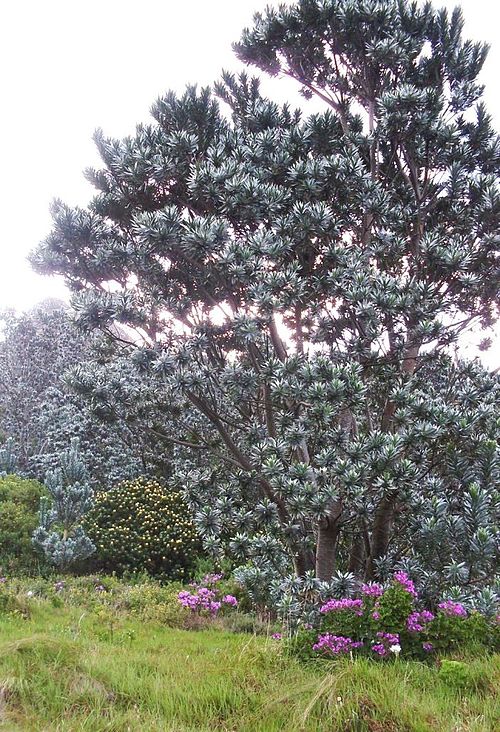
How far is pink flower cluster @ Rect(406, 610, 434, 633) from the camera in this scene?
13.5 feet

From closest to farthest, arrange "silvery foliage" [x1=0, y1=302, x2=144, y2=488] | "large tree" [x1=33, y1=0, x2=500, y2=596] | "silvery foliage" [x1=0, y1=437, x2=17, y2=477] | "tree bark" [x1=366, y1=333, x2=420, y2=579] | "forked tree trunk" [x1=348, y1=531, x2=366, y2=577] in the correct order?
"large tree" [x1=33, y1=0, x2=500, y2=596]
"tree bark" [x1=366, y1=333, x2=420, y2=579]
"forked tree trunk" [x1=348, y1=531, x2=366, y2=577]
"silvery foliage" [x1=0, y1=437, x2=17, y2=477]
"silvery foliage" [x1=0, y1=302, x2=144, y2=488]

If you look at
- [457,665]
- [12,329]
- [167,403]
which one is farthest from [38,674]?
[12,329]

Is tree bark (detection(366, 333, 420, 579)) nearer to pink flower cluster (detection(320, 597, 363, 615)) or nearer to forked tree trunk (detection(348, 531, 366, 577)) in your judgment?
forked tree trunk (detection(348, 531, 366, 577))

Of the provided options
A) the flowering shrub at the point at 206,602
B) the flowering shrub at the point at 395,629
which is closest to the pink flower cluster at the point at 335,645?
the flowering shrub at the point at 395,629

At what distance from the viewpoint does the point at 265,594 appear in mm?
5258

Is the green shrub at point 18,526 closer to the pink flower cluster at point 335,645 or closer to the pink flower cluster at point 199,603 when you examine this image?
the pink flower cluster at point 199,603

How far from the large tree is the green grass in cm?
108

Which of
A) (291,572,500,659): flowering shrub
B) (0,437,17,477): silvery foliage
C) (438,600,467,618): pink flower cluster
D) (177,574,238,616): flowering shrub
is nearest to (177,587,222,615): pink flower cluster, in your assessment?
(177,574,238,616): flowering shrub

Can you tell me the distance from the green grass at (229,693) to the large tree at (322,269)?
108 centimetres

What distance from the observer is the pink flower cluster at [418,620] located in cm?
411

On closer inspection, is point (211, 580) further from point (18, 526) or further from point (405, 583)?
point (405, 583)

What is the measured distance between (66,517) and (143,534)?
143cm

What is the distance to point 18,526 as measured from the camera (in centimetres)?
982

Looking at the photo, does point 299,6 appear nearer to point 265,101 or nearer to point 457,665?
point 265,101
